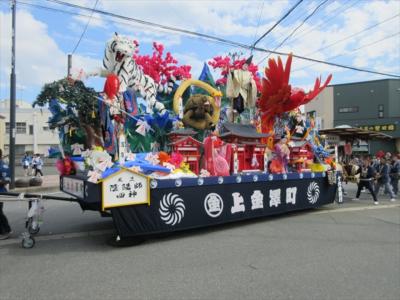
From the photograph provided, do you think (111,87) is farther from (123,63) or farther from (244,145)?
(244,145)

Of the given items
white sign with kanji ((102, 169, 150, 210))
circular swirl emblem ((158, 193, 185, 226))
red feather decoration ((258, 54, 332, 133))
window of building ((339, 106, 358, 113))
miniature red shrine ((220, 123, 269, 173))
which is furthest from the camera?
window of building ((339, 106, 358, 113))

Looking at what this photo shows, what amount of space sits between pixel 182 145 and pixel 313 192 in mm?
4102

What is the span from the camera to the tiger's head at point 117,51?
7.18 m

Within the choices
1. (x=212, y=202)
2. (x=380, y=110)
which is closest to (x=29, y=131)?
(x=380, y=110)

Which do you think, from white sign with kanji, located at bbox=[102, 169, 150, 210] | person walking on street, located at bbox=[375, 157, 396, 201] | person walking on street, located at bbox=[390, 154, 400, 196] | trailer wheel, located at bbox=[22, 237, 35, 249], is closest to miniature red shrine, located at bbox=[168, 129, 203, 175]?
white sign with kanji, located at bbox=[102, 169, 150, 210]

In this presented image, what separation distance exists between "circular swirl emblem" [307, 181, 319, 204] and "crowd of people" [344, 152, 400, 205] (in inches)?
118

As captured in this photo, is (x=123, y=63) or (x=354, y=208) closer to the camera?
(x=123, y=63)

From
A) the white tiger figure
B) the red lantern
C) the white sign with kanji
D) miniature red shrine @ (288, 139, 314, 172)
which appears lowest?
the white sign with kanji

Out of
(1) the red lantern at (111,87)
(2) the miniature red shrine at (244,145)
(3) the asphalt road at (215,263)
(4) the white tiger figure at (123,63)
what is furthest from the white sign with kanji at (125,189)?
(2) the miniature red shrine at (244,145)

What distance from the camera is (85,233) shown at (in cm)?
704

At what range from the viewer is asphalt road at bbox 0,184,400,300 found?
13.5 feet

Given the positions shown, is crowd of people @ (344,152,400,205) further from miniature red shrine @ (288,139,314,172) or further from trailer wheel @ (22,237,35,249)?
trailer wheel @ (22,237,35,249)

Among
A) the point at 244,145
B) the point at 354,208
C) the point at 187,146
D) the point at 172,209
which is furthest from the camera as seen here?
the point at 354,208

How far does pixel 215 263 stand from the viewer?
513cm
